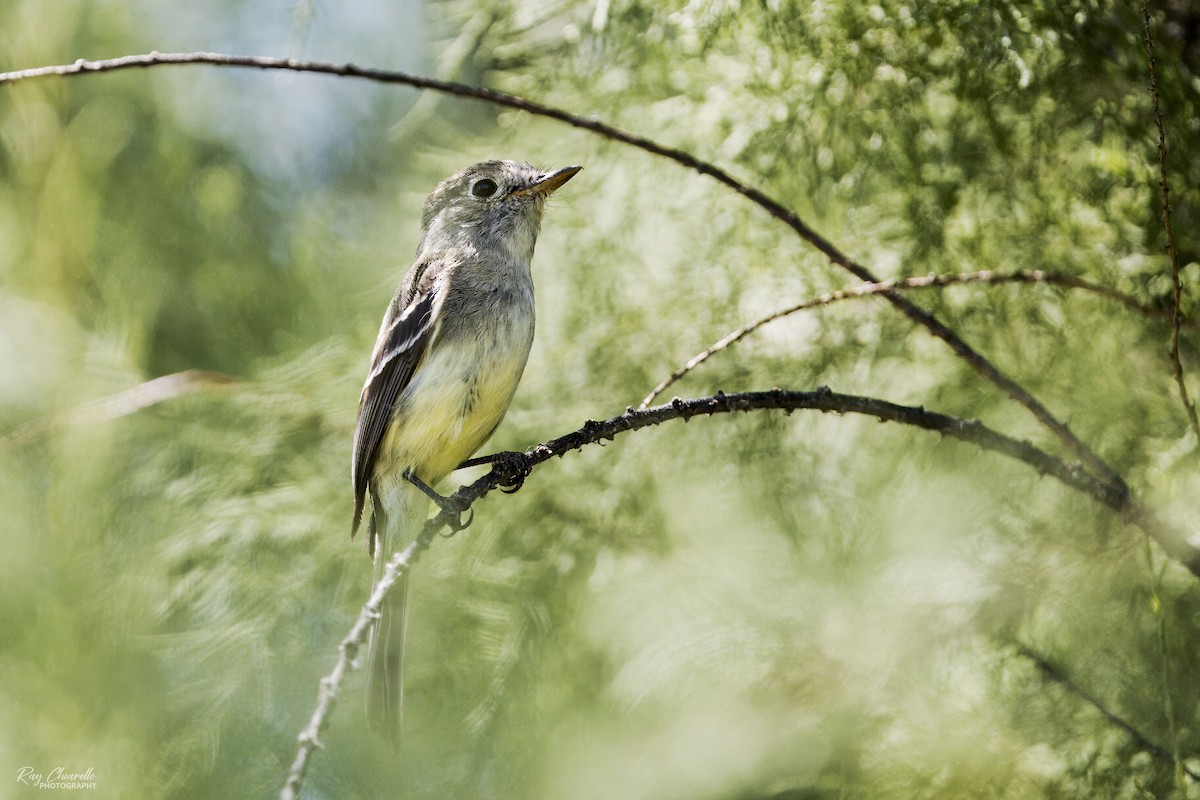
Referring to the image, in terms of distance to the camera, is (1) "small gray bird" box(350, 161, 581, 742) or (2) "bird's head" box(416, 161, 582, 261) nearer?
(1) "small gray bird" box(350, 161, 581, 742)

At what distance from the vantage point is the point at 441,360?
1899 mm

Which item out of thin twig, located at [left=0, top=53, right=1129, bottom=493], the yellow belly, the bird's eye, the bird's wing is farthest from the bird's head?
thin twig, located at [left=0, top=53, right=1129, bottom=493]

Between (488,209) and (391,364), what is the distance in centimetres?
40

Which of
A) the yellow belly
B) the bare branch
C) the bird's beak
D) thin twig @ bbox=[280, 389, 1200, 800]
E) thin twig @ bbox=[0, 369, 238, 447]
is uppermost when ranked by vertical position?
the bird's beak

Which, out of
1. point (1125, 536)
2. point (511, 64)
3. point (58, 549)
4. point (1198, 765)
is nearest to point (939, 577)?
point (1125, 536)

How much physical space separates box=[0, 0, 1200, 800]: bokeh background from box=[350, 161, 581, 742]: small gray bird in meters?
A: 0.09

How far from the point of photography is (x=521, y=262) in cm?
206

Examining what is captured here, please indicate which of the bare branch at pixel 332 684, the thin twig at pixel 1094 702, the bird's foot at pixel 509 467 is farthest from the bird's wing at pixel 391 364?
the thin twig at pixel 1094 702

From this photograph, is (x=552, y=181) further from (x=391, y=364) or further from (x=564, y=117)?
(x=564, y=117)

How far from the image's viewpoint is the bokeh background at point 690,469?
1577 millimetres

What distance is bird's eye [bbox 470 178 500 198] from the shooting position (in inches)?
86.5

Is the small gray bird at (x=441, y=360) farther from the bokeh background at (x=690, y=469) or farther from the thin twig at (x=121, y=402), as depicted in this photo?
the thin twig at (x=121, y=402)

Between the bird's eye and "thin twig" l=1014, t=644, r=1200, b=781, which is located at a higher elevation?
the bird's eye

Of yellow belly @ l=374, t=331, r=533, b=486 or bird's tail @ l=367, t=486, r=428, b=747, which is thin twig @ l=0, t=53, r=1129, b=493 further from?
bird's tail @ l=367, t=486, r=428, b=747
